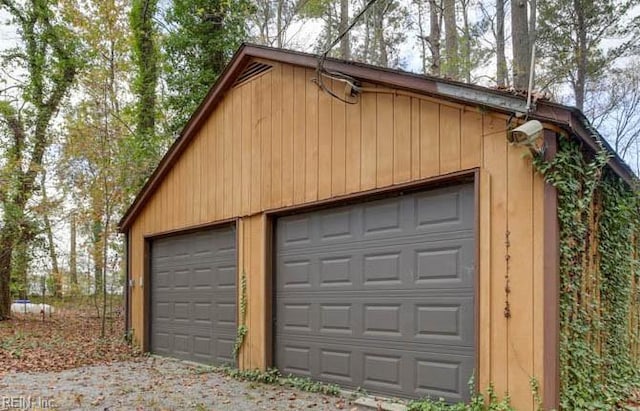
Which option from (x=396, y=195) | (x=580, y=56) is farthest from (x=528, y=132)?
(x=580, y=56)

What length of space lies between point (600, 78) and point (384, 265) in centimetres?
1180

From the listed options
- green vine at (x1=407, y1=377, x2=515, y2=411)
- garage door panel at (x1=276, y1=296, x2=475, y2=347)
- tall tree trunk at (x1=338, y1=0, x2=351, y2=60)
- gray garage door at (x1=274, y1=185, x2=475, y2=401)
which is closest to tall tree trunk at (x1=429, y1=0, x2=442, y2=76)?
tall tree trunk at (x1=338, y1=0, x2=351, y2=60)

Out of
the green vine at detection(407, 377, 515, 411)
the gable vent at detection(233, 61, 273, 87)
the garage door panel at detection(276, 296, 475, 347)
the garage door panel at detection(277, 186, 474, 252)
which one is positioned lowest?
the green vine at detection(407, 377, 515, 411)

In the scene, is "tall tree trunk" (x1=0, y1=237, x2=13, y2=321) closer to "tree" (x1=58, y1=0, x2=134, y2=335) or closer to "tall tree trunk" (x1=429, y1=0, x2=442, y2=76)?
"tree" (x1=58, y1=0, x2=134, y2=335)

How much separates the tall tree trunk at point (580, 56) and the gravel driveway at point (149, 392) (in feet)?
37.7

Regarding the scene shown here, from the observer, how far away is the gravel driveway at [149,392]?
5.19 metres

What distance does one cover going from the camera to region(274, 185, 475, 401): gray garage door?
4.65m

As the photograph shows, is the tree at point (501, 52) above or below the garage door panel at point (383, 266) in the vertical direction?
above

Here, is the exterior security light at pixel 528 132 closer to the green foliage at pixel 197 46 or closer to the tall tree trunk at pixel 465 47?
the green foliage at pixel 197 46

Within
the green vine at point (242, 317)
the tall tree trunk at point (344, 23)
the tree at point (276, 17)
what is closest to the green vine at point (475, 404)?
the green vine at point (242, 317)

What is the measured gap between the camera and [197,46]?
1282 centimetres

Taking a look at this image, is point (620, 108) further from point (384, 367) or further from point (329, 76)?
point (384, 367)

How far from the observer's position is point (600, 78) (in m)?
14.0

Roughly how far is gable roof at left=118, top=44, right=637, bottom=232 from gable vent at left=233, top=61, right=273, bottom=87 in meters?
0.06
